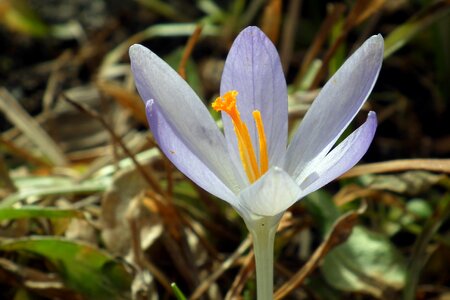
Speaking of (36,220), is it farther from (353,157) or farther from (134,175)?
(353,157)

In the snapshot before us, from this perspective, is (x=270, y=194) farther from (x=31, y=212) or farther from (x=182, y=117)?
(x=31, y=212)

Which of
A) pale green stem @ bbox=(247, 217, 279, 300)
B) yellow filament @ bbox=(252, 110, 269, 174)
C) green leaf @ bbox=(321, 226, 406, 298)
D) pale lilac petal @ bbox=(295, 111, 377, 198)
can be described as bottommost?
green leaf @ bbox=(321, 226, 406, 298)

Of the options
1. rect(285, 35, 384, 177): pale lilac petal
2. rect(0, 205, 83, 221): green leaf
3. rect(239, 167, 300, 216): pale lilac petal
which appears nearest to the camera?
rect(239, 167, 300, 216): pale lilac petal

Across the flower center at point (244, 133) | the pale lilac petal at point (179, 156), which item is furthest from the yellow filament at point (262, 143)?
the pale lilac petal at point (179, 156)

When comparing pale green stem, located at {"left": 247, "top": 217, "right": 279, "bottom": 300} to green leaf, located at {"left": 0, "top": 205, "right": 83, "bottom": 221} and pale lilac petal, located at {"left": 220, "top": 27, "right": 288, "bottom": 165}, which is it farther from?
green leaf, located at {"left": 0, "top": 205, "right": 83, "bottom": 221}

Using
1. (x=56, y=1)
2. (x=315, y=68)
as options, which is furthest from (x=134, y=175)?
(x=56, y=1)

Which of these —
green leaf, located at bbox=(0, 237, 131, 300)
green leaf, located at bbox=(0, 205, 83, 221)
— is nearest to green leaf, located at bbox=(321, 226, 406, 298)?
green leaf, located at bbox=(0, 237, 131, 300)

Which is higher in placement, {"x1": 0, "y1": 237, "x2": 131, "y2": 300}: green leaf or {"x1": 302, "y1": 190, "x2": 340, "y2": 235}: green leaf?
{"x1": 0, "y1": 237, "x2": 131, "y2": 300}: green leaf

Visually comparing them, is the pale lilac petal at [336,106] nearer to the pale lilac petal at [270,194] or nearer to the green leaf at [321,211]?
the pale lilac petal at [270,194]

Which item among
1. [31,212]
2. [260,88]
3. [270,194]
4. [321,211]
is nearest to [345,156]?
[270,194]
